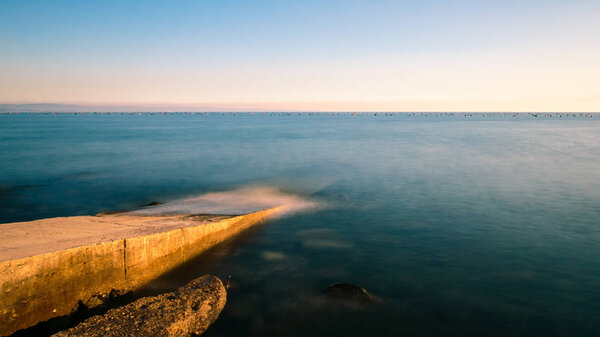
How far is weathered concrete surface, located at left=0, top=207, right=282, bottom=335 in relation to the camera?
6359 mm

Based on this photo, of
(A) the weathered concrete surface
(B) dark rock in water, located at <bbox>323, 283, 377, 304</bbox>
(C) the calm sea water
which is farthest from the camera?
(B) dark rock in water, located at <bbox>323, 283, 377, 304</bbox>

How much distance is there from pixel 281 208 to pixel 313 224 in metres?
2.32

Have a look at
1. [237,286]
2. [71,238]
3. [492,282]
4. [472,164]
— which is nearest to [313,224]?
[237,286]

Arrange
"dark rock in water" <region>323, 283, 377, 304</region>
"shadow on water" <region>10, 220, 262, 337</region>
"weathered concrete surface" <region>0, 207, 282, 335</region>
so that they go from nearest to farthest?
"weathered concrete surface" <region>0, 207, 282, 335</region> → "shadow on water" <region>10, 220, 262, 337</region> → "dark rock in water" <region>323, 283, 377, 304</region>

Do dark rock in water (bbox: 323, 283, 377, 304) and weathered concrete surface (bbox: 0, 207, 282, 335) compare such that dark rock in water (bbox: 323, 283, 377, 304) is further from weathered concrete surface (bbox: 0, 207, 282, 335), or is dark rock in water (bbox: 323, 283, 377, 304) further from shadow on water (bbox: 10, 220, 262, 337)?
weathered concrete surface (bbox: 0, 207, 282, 335)

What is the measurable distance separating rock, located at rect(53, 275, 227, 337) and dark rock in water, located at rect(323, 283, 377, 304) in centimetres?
248

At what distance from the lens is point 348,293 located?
8383 millimetres

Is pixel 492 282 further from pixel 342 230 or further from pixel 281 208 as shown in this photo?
pixel 281 208

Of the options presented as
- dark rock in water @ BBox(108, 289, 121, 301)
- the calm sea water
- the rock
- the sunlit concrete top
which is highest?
the sunlit concrete top

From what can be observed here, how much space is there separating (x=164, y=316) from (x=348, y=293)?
4.04 metres

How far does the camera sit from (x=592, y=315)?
7.83 m

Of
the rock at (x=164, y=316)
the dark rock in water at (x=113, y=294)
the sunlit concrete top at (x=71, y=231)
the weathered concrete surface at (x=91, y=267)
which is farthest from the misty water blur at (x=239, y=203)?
the rock at (x=164, y=316)

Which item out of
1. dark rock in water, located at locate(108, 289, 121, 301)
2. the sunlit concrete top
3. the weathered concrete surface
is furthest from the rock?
the sunlit concrete top

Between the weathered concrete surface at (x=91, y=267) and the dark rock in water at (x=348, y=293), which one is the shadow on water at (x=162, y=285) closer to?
the weathered concrete surface at (x=91, y=267)
